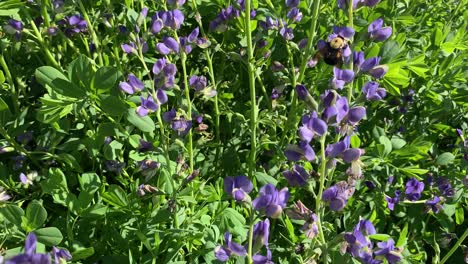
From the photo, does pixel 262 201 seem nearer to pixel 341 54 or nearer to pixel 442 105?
pixel 341 54

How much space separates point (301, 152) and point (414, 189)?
1071 mm

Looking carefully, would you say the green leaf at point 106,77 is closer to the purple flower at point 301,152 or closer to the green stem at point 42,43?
the green stem at point 42,43

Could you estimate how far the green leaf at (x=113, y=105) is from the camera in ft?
5.76

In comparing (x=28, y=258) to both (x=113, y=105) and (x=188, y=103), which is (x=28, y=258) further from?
(x=188, y=103)

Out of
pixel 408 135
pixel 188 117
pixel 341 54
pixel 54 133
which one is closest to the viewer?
pixel 341 54

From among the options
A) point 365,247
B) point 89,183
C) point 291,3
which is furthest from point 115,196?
point 291,3

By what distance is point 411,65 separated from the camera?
7.33ft

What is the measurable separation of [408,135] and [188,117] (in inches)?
54.6

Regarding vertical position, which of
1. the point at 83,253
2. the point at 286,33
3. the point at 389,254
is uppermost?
the point at 286,33

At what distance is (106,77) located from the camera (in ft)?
5.70

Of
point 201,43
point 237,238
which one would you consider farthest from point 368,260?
point 201,43

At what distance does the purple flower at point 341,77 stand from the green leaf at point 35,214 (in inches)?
38.6

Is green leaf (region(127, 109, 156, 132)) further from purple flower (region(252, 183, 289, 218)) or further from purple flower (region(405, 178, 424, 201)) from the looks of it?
purple flower (region(405, 178, 424, 201))

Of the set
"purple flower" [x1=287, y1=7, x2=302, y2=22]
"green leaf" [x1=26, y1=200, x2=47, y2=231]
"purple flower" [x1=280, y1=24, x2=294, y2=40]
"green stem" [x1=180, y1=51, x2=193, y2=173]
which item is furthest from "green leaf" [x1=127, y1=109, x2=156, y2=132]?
"purple flower" [x1=287, y1=7, x2=302, y2=22]
